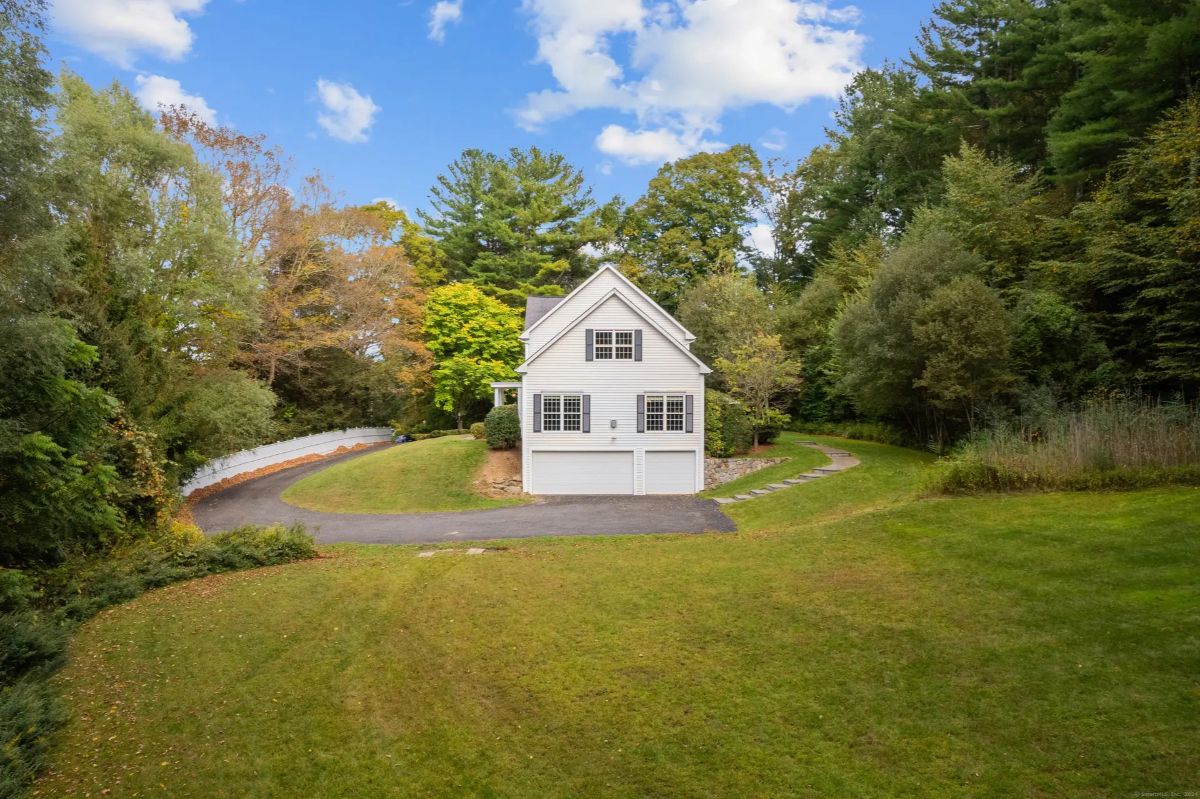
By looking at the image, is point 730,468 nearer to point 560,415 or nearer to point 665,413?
point 665,413

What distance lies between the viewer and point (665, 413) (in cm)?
2202

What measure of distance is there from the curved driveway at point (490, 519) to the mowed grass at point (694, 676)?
500 centimetres

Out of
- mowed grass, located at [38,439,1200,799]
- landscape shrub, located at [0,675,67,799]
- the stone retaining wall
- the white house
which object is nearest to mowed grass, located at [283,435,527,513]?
the white house

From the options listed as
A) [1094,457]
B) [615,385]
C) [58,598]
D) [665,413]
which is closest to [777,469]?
[665,413]

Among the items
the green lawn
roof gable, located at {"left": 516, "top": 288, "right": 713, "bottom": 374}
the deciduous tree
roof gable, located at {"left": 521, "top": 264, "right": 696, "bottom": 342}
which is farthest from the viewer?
the deciduous tree

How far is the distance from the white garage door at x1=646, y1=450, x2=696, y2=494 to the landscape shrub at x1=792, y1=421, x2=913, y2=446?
29.1ft

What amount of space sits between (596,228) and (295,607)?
35438 millimetres

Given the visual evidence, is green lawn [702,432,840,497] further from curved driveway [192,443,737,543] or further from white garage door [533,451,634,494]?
white garage door [533,451,634,494]

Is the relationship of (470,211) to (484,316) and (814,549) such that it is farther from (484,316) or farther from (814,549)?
(814,549)

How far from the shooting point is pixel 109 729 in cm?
600

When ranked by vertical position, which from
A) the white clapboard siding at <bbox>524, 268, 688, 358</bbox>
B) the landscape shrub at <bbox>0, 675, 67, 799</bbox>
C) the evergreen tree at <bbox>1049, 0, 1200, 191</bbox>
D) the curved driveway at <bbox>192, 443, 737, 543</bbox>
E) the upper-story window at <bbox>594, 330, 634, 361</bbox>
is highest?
the evergreen tree at <bbox>1049, 0, 1200, 191</bbox>

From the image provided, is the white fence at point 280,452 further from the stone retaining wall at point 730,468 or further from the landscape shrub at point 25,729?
the stone retaining wall at point 730,468

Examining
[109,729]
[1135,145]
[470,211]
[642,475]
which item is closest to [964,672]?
[109,729]

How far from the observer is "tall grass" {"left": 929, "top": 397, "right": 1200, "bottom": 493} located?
11078 mm
